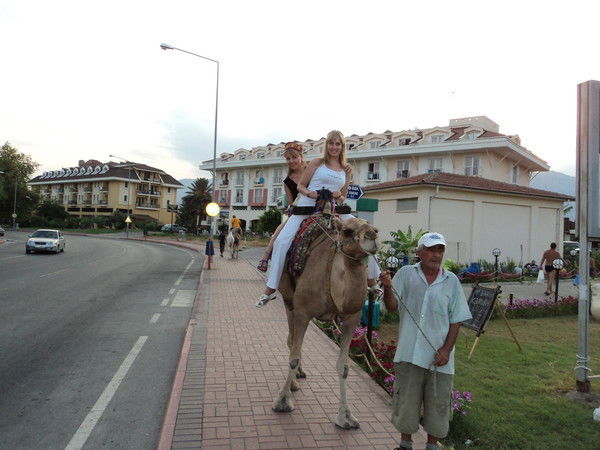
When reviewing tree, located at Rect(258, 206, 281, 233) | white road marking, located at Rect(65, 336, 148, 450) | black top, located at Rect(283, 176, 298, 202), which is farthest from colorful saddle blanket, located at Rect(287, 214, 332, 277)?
tree, located at Rect(258, 206, 281, 233)

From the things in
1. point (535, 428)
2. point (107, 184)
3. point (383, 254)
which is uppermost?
point (107, 184)

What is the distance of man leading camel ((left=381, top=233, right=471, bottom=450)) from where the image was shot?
11.7ft

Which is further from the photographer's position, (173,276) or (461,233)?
(461,233)

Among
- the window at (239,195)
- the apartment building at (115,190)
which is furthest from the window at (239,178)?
the apartment building at (115,190)

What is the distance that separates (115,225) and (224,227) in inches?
900

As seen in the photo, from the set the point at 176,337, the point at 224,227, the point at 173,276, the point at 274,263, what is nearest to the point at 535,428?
the point at 274,263

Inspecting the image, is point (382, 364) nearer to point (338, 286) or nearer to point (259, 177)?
point (338, 286)

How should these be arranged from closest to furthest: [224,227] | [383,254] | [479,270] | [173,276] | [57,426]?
[57,426] → [383,254] → [173,276] → [479,270] → [224,227]

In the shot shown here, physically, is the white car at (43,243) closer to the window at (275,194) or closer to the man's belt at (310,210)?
the man's belt at (310,210)

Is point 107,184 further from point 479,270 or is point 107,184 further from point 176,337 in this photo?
point 176,337

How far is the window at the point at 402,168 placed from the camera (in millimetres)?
52969

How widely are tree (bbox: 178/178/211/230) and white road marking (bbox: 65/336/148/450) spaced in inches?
2741

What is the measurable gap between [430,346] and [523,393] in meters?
3.41

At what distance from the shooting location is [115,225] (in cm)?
7894
